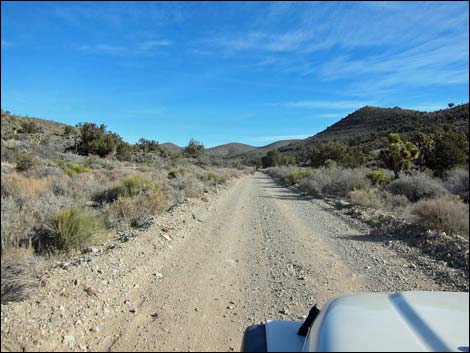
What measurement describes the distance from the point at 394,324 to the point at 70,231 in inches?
254

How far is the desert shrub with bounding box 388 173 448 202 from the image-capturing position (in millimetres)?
12511

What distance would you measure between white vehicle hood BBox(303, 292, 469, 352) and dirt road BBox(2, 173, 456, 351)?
7.52ft

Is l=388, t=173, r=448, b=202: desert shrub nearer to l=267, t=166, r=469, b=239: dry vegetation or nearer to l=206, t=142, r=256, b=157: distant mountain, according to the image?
l=267, t=166, r=469, b=239: dry vegetation

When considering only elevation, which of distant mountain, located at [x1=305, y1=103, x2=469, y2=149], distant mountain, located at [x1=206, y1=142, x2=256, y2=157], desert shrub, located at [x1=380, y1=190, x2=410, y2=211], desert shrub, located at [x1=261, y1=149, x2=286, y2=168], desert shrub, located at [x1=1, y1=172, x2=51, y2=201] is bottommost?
desert shrub, located at [x1=380, y1=190, x2=410, y2=211]

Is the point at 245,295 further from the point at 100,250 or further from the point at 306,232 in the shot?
the point at 306,232

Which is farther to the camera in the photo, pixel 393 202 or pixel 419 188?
pixel 393 202

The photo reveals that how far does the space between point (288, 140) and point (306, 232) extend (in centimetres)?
16380

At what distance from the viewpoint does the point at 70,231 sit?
23.1ft

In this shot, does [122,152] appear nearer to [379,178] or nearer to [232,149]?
[379,178]

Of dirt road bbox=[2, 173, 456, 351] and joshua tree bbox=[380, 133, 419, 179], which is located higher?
joshua tree bbox=[380, 133, 419, 179]

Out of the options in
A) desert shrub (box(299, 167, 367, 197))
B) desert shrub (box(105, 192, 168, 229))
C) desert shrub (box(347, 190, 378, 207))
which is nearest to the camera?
desert shrub (box(105, 192, 168, 229))

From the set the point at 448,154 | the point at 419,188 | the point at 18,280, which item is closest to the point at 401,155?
the point at 448,154

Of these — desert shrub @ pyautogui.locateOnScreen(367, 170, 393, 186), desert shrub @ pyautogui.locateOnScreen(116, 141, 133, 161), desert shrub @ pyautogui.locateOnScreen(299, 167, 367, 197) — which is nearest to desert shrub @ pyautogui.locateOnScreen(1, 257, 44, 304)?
desert shrub @ pyautogui.locateOnScreen(299, 167, 367, 197)

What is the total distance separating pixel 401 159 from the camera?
85.6 feet
